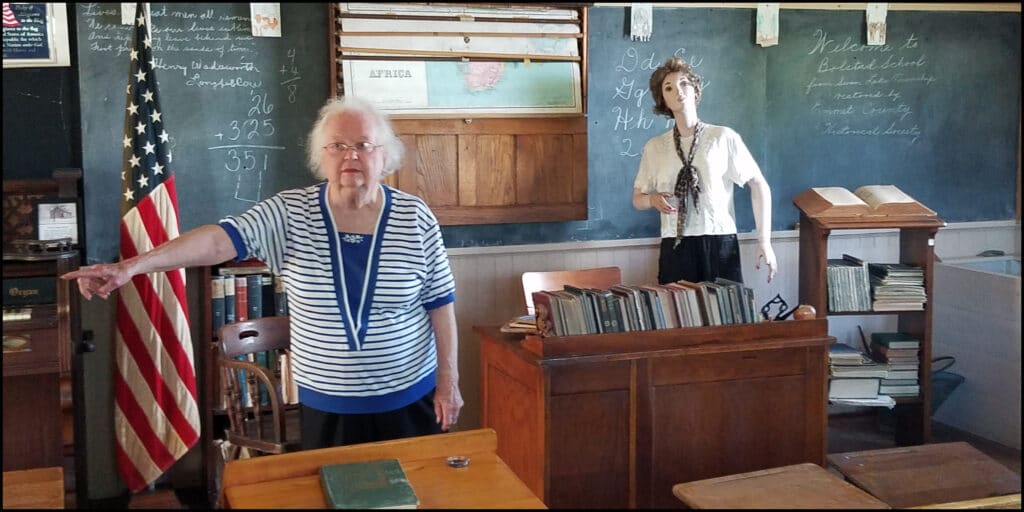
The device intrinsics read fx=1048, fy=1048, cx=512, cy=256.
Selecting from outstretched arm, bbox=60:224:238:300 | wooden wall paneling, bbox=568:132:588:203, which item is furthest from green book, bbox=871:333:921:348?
outstretched arm, bbox=60:224:238:300

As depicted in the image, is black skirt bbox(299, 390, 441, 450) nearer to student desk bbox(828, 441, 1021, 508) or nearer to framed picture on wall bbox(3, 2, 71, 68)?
student desk bbox(828, 441, 1021, 508)

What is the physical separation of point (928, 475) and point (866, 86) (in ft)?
9.66

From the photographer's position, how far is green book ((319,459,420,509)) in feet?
6.97

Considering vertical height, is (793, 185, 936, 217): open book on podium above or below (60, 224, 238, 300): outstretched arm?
above

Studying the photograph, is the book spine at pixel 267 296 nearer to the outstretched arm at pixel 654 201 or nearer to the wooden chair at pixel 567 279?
the wooden chair at pixel 567 279

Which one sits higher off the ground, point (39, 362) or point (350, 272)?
point (350, 272)

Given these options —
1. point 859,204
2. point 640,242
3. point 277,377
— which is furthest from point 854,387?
point 277,377

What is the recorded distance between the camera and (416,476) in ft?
7.70

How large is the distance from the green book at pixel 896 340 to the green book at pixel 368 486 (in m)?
3.31

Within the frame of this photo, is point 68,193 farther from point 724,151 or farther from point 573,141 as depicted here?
point 724,151

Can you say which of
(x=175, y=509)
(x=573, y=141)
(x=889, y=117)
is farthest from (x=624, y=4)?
(x=175, y=509)

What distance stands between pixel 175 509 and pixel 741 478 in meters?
2.55

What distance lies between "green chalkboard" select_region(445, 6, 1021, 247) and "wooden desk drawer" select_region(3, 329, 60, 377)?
1.82 meters

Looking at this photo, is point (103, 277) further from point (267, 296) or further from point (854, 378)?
point (854, 378)
